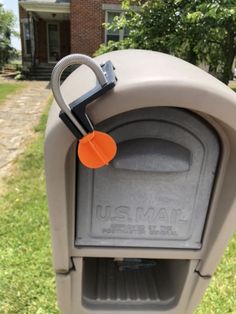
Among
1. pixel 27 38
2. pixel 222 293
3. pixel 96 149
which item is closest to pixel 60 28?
pixel 27 38

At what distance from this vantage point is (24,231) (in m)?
2.85

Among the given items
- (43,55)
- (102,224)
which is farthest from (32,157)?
(43,55)

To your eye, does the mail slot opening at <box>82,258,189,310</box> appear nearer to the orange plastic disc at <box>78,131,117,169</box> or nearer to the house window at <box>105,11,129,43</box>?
the orange plastic disc at <box>78,131,117,169</box>

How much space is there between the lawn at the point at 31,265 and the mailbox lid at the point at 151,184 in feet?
3.91

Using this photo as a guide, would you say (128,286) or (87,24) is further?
(87,24)

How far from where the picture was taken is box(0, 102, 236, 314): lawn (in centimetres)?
216

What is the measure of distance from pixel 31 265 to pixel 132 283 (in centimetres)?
118

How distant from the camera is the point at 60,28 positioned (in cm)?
1560

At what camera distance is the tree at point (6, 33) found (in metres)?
20.5

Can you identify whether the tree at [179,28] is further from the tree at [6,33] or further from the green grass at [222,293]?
the tree at [6,33]

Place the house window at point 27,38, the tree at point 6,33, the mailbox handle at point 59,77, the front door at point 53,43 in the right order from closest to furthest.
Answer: the mailbox handle at point 59,77 → the house window at point 27,38 → the front door at point 53,43 → the tree at point 6,33

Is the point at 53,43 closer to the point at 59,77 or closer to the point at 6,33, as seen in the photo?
the point at 6,33

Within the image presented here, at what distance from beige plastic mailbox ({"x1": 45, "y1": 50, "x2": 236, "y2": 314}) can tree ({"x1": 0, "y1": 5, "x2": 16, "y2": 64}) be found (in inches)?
799

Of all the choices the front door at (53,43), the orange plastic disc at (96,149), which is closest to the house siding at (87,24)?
the front door at (53,43)
